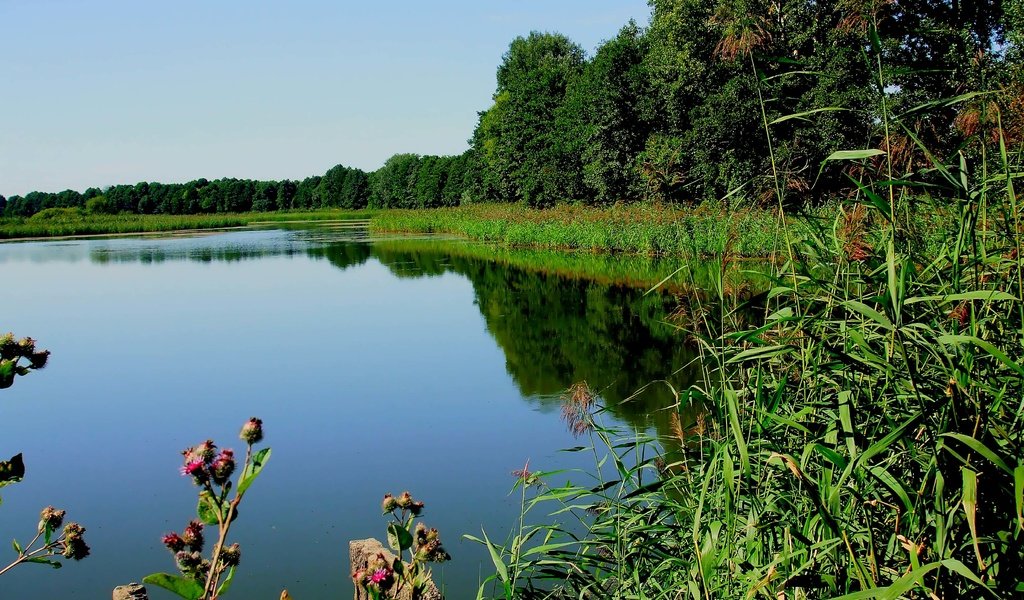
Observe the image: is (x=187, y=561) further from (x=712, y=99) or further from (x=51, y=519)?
(x=712, y=99)

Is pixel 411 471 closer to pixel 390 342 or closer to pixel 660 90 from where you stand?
pixel 390 342

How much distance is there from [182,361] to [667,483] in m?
7.53

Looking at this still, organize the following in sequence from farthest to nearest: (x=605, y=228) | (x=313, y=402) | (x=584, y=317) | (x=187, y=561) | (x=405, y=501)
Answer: (x=605, y=228)
(x=584, y=317)
(x=313, y=402)
(x=405, y=501)
(x=187, y=561)

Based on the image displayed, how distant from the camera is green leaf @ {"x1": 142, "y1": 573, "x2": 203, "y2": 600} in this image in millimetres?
1052

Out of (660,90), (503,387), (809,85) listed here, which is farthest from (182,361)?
(660,90)

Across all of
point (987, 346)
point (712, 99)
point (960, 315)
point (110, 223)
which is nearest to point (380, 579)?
point (987, 346)

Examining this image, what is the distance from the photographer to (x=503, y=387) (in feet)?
23.2

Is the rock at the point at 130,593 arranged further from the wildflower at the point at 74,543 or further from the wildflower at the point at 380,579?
the wildflower at the point at 380,579

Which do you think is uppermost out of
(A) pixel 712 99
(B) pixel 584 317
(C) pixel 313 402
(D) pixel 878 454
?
(A) pixel 712 99

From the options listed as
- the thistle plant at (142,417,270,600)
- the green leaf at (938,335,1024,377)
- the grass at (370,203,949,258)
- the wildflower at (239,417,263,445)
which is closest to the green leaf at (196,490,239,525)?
the thistle plant at (142,417,270,600)

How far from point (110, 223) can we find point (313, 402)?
143 feet

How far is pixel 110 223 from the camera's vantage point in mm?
45031

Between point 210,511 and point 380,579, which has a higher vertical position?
point 210,511

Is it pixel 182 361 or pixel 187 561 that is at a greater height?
pixel 187 561
